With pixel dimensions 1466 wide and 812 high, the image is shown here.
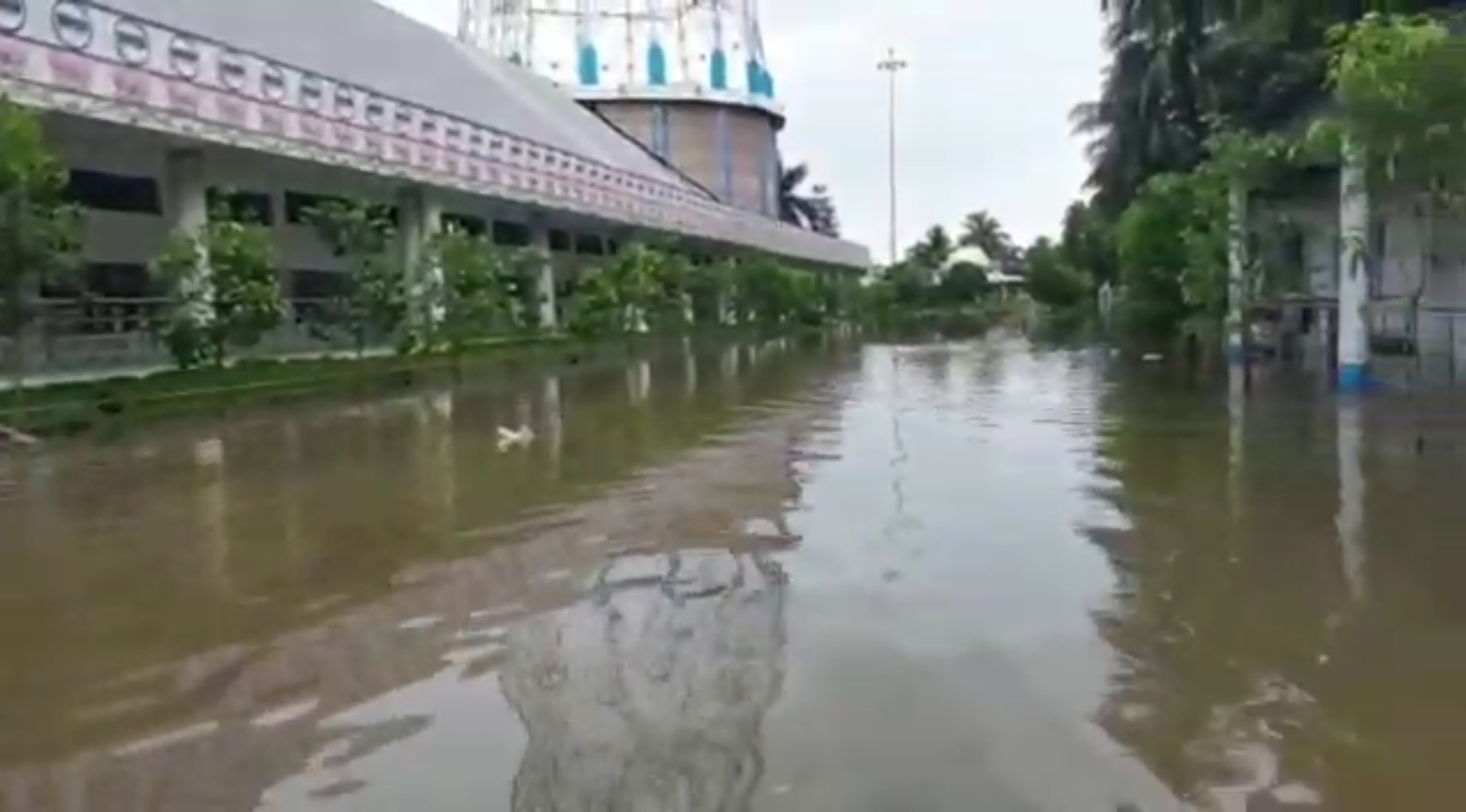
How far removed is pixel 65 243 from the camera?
2077cm

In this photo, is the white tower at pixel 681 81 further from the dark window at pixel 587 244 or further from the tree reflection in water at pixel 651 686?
the tree reflection in water at pixel 651 686

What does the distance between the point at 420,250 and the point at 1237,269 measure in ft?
58.5

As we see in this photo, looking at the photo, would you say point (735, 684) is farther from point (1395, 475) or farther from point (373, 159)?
point (373, 159)

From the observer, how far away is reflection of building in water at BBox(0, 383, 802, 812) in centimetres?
543

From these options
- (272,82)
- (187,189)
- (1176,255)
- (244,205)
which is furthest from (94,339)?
(1176,255)

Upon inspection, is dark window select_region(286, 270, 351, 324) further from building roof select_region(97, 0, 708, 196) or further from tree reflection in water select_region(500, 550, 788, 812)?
tree reflection in water select_region(500, 550, 788, 812)

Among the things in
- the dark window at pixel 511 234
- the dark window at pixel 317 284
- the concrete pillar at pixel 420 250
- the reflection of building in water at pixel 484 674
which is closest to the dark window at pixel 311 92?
the concrete pillar at pixel 420 250

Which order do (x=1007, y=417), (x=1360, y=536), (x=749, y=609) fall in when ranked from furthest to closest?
(x=1007, y=417) → (x=1360, y=536) → (x=749, y=609)

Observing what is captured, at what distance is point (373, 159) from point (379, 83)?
9054 millimetres

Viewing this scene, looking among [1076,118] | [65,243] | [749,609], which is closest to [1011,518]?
[749,609]

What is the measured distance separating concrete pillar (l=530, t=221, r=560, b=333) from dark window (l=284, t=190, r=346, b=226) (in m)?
10.3

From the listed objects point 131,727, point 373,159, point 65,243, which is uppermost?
point 373,159

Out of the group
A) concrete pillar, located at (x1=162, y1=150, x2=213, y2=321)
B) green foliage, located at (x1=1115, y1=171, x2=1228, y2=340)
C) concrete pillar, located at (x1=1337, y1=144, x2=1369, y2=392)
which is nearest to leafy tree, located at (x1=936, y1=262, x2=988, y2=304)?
green foliage, located at (x1=1115, y1=171, x2=1228, y2=340)

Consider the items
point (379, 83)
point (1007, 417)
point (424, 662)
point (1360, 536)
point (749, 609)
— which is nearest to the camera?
point (424, 662)
